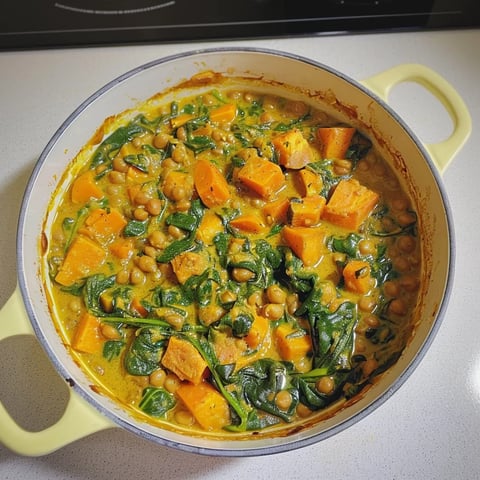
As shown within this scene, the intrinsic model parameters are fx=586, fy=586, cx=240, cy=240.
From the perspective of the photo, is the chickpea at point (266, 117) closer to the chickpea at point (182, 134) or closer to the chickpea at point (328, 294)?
the chickpea at point (182, 134)

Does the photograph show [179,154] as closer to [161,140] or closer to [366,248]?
[161,140]

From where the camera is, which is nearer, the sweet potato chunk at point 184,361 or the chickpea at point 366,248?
the sweet potato chunk at point 184,361

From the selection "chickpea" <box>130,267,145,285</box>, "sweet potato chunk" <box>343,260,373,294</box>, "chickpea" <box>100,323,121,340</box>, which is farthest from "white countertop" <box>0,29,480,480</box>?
"chickpea" <box>130,267,145,285</box>

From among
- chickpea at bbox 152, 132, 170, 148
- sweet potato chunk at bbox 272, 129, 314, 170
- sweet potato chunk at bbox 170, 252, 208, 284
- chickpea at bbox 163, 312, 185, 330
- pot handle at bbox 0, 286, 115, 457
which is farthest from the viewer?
chickpea at bbox 152, 132, 170, 148

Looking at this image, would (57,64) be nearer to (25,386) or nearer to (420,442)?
(25,386)

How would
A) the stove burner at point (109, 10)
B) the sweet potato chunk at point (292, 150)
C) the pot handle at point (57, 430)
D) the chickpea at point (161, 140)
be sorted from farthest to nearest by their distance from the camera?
the stove burner at point (109, 10) < the chickpea at point (161, 140) < the sweet potato chunk at point (292, 150) < the pot handle at point (57, 430)

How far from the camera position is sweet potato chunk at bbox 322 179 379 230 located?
2.71 metres

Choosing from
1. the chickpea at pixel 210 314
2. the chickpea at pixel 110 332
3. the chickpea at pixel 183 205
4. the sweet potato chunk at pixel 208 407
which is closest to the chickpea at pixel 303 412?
the sweet potato chunk at pixel 208 407

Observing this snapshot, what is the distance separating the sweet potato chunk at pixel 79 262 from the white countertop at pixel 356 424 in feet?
0.96

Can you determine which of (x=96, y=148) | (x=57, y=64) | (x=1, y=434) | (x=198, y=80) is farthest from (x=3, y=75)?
(x=1, y=434)

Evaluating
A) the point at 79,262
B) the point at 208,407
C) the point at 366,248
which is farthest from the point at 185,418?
the point at 366,248

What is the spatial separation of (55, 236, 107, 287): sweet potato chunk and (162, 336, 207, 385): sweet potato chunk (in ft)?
1.76

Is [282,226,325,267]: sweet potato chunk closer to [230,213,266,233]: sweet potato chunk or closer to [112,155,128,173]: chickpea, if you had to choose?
[230,213,266,233]: sweet potato chunk

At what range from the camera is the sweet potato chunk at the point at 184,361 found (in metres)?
2.42
